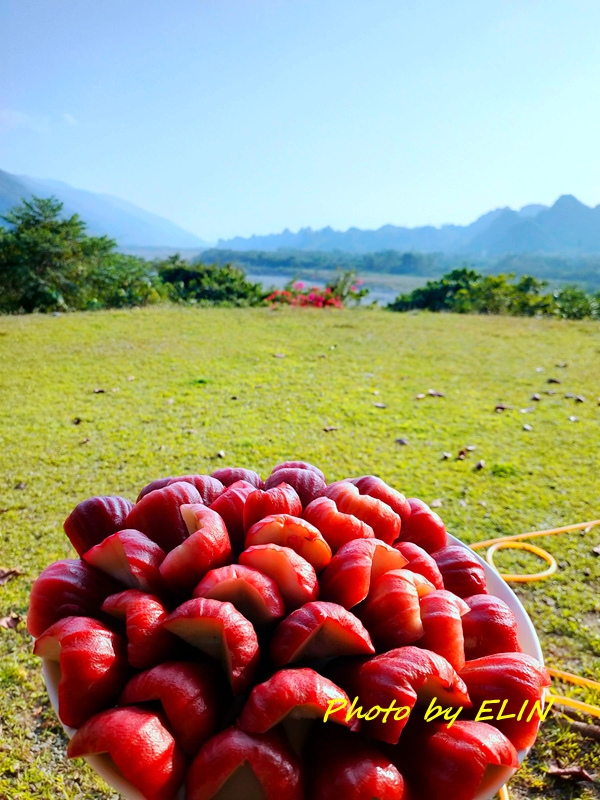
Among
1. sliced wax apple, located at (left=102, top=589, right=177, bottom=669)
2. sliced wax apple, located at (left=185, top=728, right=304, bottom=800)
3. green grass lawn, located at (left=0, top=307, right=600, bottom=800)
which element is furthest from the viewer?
green grass lawn, located at (left=0, top=307, right=600, bottom=800)

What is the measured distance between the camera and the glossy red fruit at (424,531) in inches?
42.9

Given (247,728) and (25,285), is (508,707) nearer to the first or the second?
(247,728)

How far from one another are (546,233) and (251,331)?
135 m

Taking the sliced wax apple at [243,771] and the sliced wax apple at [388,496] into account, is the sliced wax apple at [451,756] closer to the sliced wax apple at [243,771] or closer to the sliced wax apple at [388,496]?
the sliced wax apple at [243,771]

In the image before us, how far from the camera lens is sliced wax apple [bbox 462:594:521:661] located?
2.89ft

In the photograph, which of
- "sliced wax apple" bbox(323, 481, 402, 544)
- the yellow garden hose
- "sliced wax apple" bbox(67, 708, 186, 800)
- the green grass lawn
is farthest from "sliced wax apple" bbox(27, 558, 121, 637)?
the yellow garden hose

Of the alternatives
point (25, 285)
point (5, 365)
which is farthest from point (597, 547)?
point (25, 285)

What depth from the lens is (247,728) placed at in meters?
0.66

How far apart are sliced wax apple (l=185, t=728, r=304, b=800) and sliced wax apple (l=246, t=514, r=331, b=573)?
0.93 ft

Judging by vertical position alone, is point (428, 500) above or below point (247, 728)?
below

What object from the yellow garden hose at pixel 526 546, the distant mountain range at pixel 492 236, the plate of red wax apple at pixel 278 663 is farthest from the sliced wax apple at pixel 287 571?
the distant mountain range at pixel 492 236

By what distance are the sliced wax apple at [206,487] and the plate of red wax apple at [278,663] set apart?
102mm

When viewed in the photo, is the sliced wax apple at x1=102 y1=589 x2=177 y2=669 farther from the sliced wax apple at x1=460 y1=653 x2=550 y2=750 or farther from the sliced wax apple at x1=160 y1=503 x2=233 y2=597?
the sliced wax apple at x1=460 y1=653 x2=550 y2=750

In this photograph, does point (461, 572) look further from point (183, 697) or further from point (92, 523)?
point (92, 523)
